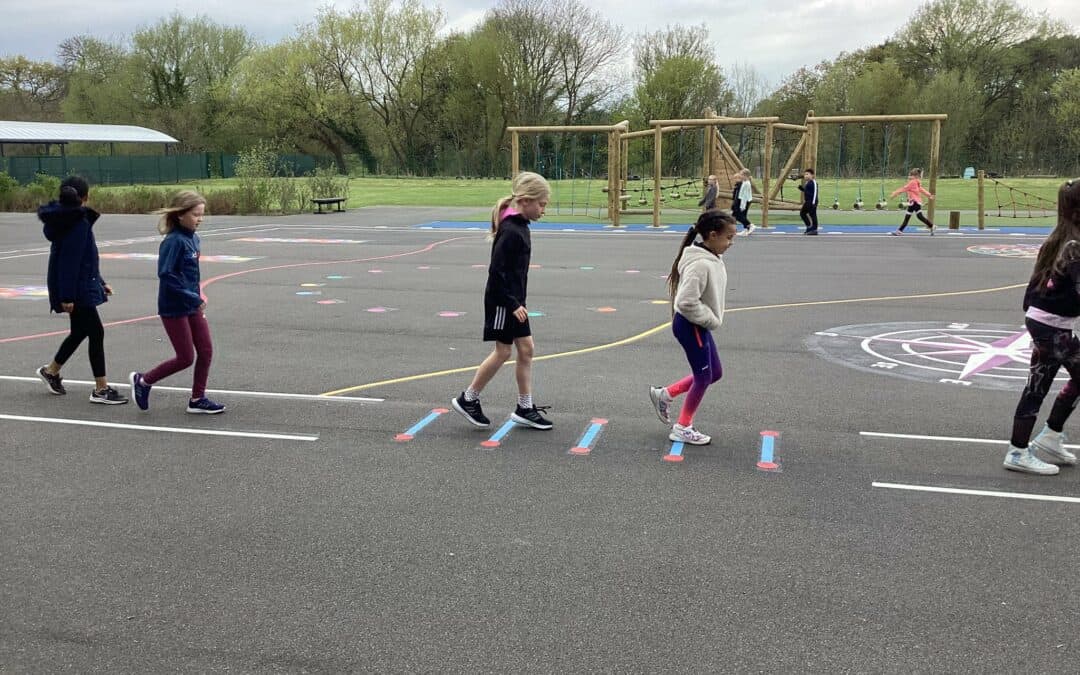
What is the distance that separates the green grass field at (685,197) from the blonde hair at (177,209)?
2379cm

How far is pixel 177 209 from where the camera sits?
6262 millimetres

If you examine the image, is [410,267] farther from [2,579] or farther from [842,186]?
[842,186]

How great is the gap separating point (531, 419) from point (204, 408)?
2.44m

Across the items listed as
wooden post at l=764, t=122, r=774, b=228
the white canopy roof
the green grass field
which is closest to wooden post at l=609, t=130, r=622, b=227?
the green grass field

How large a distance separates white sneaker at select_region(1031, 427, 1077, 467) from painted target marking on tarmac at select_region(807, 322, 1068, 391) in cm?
188

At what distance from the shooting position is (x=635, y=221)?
2938cm

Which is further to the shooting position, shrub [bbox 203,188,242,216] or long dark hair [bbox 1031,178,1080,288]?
shrub [bbox 203,188,242,216]

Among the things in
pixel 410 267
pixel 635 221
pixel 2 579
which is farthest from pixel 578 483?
pixel 635 221

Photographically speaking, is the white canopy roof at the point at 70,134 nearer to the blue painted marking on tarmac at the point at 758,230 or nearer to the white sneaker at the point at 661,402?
the blue painted marking on tarmac at the point at 758,230

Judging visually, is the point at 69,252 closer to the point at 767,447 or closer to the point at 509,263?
the point at 509,263

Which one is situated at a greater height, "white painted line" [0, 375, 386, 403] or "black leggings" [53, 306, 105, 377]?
"black leggings" [53, 306, 105, 377]

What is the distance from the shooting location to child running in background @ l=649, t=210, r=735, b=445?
217 inches

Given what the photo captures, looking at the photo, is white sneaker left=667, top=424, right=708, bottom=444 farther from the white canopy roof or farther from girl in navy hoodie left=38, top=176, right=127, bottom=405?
the white canopy roof

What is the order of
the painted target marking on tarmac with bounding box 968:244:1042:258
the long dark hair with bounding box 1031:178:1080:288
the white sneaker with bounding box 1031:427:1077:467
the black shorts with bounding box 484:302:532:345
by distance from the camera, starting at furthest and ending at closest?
the painted target marking on tarmac with bounding box 968:244:1042:258 < the black shorts with bounding box 484:302:532:345 < the white sneaker with bounding box 1031:427:1077:467 < the long dark hair with bounding box 1031:178:1080:288
